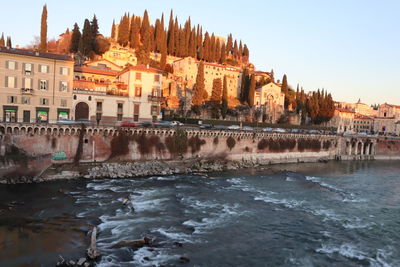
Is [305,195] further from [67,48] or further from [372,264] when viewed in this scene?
[67,48]

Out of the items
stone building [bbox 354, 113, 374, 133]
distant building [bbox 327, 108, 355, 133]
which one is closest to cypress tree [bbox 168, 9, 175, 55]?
distant building [bbox 327, 108, 355, 133]

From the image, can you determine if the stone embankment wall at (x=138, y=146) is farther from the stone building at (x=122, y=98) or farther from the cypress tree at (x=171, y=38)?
the cypress tree at (x=171, y=38)

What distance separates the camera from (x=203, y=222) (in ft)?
80.6

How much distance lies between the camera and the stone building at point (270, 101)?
90.6 m

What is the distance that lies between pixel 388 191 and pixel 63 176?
126ft

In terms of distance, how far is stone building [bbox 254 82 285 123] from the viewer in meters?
90.6

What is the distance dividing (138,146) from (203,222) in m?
21.4

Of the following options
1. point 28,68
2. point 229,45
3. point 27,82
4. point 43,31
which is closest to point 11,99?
point 27,82

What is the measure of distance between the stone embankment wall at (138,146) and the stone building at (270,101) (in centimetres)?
2305

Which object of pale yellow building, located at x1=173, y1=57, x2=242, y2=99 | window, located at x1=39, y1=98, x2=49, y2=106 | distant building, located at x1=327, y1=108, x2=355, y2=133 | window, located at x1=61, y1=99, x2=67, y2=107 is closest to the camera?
window, located at x1=39, y1=98, x2=49, y2=106

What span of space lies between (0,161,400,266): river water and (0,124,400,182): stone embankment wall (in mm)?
4930

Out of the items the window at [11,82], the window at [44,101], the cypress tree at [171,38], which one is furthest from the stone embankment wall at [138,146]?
the cypress tree at [171,38]

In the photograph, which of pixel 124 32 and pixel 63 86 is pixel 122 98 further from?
pixel 124 32

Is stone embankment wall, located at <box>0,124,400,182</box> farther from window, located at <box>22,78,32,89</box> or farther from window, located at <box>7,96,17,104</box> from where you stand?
window, located at <box>22,78,32,89</box>
